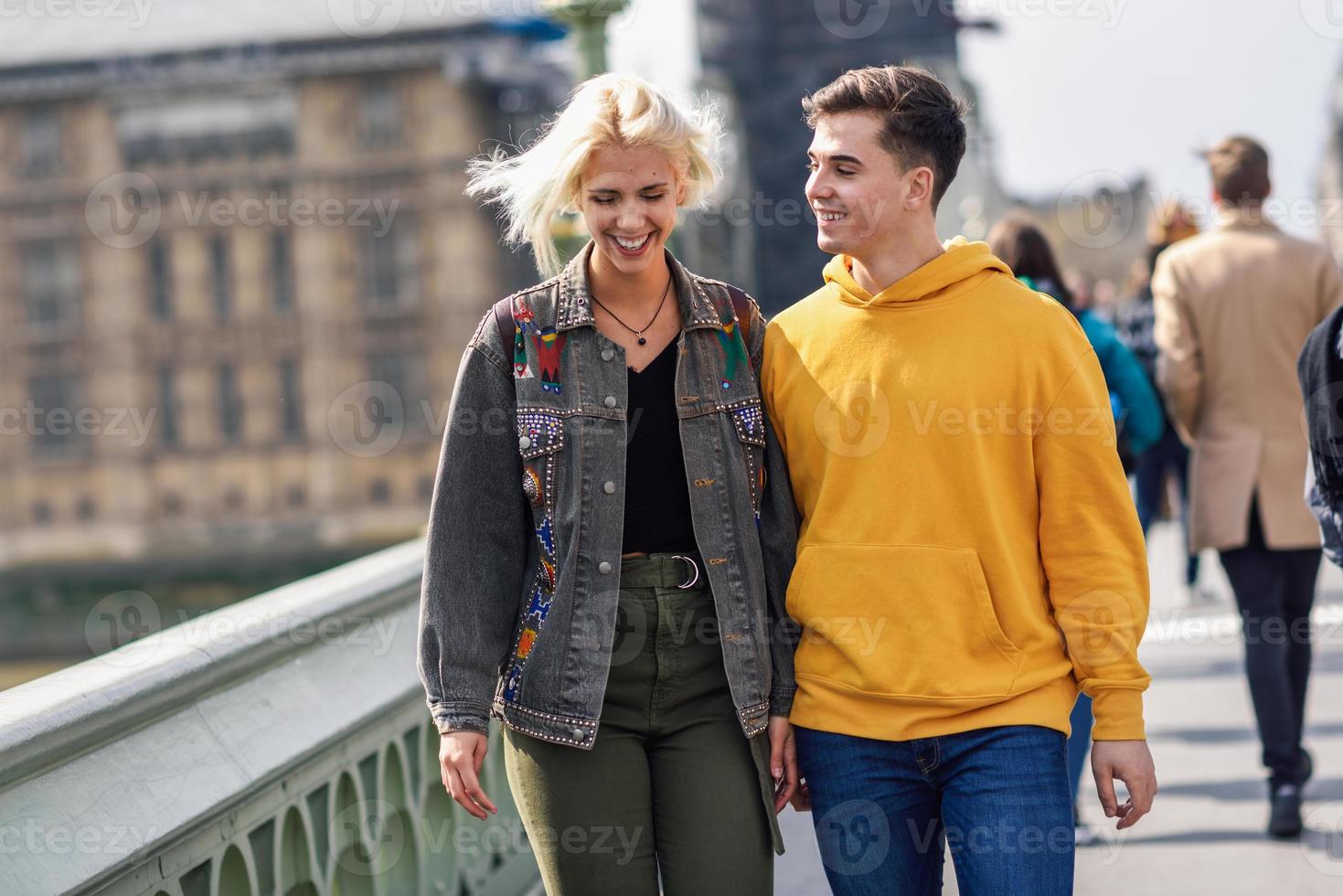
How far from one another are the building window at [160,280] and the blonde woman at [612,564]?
170 ft

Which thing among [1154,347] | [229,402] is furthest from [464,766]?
[229,402]

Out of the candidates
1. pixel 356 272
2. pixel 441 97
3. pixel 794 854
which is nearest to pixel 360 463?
pixel 356 272

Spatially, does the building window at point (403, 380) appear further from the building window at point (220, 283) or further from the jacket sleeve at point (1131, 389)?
the jacket sleeve at point (1131, 389)

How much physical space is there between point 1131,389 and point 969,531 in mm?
2544

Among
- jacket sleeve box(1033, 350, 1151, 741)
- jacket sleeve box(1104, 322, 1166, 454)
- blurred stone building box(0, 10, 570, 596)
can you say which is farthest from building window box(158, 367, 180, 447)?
jacket sleeve box(1033, 350, 1151, 741)

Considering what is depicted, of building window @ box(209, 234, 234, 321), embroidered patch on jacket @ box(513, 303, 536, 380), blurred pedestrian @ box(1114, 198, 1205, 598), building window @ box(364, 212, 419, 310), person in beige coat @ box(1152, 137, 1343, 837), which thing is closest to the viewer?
embroidered patch on jacket @ box(513, 303, 536, 380)

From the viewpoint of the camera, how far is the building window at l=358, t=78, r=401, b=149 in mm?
51031

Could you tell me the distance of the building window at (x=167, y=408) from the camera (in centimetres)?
5172

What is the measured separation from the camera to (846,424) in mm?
2762

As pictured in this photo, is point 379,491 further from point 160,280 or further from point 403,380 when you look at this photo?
point 160,280

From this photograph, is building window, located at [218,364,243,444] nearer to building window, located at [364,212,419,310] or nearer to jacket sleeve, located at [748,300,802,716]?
building window, located at [364,212,419,310]

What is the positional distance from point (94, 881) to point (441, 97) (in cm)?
5002

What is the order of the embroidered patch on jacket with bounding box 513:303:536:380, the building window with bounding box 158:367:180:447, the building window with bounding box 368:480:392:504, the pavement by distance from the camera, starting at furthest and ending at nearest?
the building window with bounding box 158:367:180:447 < the building window with bounding box 368:480:392:504 < the pavement < the embroidered patch on jacket with bounding box 513:303:536:380

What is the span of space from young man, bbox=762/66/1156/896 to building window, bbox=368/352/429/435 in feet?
160
